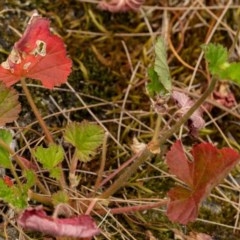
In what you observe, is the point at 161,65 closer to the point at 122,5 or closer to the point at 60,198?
the point at 60,198

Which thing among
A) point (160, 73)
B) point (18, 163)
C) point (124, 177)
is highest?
point (160, 73)

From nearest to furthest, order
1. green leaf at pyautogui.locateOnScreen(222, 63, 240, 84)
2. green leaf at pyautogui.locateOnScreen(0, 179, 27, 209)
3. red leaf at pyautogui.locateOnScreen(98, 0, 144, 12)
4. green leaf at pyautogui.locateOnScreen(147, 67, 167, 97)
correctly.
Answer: green leaf at pyautogui.locateOnScreen(222, 63, 240, 84)
green leaf at pyautogui.locateOnScreen(0, 179, 27, 209)
green leaf at pyautogui.locateOnScreen(147, 67, 167, 97)
red leaf at pyautogui.locateOnScreen(98, 0, 144, 12)

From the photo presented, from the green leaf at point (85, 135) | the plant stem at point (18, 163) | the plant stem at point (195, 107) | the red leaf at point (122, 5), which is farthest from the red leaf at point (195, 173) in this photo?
the red leaf at point (122, 5)

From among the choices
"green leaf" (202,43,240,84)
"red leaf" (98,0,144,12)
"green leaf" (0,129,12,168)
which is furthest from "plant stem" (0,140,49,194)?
"red leaf" (98,0,144,12)

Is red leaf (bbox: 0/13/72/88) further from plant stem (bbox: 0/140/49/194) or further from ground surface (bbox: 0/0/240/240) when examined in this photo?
ground surface (bbox: 0/0/240/240)

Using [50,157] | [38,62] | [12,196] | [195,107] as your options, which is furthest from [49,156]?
[195,107]

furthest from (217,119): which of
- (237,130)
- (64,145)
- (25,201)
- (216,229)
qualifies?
(25,201)

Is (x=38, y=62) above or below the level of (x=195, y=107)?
above
